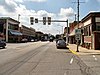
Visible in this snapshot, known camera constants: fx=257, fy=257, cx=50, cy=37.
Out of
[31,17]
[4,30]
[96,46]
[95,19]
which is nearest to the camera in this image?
[96,46]

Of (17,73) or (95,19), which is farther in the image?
(95,19)

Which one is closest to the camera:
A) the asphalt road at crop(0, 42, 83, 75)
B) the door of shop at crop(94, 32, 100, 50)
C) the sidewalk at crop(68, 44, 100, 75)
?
the asphalt road at crop(0, 42, 83, 75)

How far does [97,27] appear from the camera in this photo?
41.4 metres

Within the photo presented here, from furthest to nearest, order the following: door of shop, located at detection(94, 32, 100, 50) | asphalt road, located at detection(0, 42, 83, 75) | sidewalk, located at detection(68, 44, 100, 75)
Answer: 1. door of shop, located at detection(94, 32, 100, 50)
2. sidewalk, located at detection(68, 44, 100, 75)
3. asphalt road, located at detection(0, 42, 83, 75)

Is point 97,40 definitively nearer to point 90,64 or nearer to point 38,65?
point 90,64

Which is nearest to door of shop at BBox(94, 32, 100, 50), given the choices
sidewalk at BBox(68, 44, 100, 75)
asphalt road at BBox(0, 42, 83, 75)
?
sidewalk at BBox(68, 44, 100, 75)

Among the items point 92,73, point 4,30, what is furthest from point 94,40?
point 4,30

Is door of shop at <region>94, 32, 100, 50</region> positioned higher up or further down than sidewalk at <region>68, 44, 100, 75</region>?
higher up

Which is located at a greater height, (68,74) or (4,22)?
(4,22)

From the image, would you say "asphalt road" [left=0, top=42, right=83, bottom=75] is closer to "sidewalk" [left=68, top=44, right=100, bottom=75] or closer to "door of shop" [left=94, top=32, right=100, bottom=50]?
"sidewalk" [left=68, top=44, right=100, bottom=75]

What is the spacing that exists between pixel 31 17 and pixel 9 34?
3680 centimetres

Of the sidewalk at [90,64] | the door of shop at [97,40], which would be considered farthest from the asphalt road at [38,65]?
the door of shop at [97,40]

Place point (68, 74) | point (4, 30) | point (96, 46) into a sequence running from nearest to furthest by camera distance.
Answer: point (68, 74)
point (96, 46)
point (4, 30)

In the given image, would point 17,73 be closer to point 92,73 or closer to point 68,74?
point 68,74
